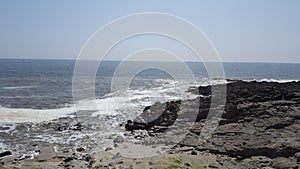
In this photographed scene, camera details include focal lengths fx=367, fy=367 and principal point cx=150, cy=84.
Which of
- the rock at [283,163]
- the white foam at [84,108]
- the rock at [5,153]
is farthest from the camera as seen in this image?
the white foam at [84,108]

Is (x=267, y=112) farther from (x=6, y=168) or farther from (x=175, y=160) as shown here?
(x=6, y=168)

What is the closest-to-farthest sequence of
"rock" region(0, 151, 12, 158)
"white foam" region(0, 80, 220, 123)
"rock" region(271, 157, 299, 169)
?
"rock" region(271, 157, 299, 169) < "rock" region(0, 151, 12, 158) < "white foam" region(0, 80, 220, 123)

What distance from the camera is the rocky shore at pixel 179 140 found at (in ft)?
61.8

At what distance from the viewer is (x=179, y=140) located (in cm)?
2339

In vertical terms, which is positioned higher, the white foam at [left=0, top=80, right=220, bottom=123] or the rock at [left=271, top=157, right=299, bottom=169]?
the rock at [left=271, top=157, right=299, bottom=169]

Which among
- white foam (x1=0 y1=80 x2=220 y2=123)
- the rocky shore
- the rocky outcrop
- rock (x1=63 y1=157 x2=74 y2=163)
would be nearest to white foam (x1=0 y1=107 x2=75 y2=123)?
white foam (x1=0 y1=80 x2=220 y2=123)

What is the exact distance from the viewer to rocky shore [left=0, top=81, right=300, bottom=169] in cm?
1884

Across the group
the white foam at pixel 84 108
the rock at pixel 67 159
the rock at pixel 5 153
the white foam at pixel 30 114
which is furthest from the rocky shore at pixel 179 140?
the white foam at pixel 84 108

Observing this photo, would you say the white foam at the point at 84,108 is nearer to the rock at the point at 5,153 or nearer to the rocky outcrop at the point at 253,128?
the rocky outcrop at the point at 253,128

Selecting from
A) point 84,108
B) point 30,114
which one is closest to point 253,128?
point 84,108

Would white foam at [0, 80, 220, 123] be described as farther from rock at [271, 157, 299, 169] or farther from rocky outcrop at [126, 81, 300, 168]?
rock at [271, 157, 299, 169]

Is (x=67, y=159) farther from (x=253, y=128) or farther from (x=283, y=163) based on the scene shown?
(x=253, y=128)

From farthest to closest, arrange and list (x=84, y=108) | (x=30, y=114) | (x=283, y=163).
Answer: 1. (x=84, y=108)
2. (x=30, y=114)
3. (x=283, y=163)

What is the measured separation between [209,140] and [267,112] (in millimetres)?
6040
